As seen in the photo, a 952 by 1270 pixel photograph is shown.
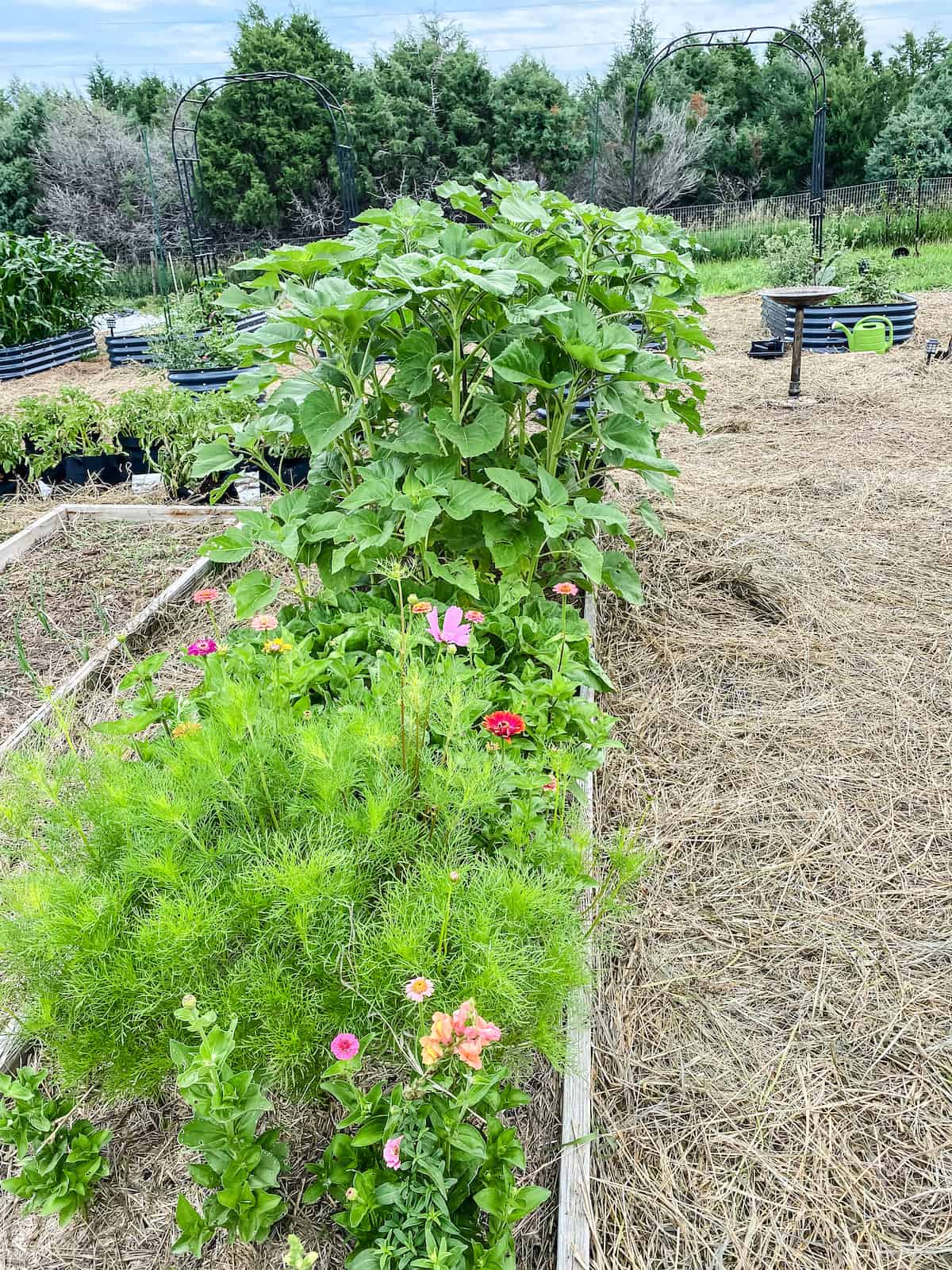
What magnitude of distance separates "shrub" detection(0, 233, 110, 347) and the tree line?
12104 mm

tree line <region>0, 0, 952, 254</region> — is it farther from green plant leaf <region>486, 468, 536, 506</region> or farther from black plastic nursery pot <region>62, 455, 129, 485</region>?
green plant leaf <region>486, 468, 536, 506</region>

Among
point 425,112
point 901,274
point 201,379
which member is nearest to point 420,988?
point 201,379

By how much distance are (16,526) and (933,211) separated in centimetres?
1618

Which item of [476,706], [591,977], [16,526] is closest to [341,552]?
[476,706]

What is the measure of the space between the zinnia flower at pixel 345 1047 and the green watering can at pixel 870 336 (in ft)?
24.7

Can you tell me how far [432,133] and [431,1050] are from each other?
2277cm

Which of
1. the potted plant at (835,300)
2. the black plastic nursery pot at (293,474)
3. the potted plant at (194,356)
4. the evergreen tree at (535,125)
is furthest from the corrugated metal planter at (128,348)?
the evergreen tree at (535,125)

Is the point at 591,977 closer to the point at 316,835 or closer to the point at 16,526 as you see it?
the point at 316,835

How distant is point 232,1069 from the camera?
3.48 ft

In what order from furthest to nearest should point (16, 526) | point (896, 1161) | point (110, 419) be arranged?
1. point (110, 419)
2. point (16, 526)
3. point (896, 1161)

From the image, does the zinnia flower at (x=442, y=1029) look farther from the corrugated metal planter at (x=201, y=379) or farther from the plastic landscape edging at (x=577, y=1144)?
the corrugated metal planter at (x=201, y=379)

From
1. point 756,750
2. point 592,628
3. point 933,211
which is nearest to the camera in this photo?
point 756,750

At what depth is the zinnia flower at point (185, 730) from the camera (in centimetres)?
137

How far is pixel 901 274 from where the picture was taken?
10.9m
